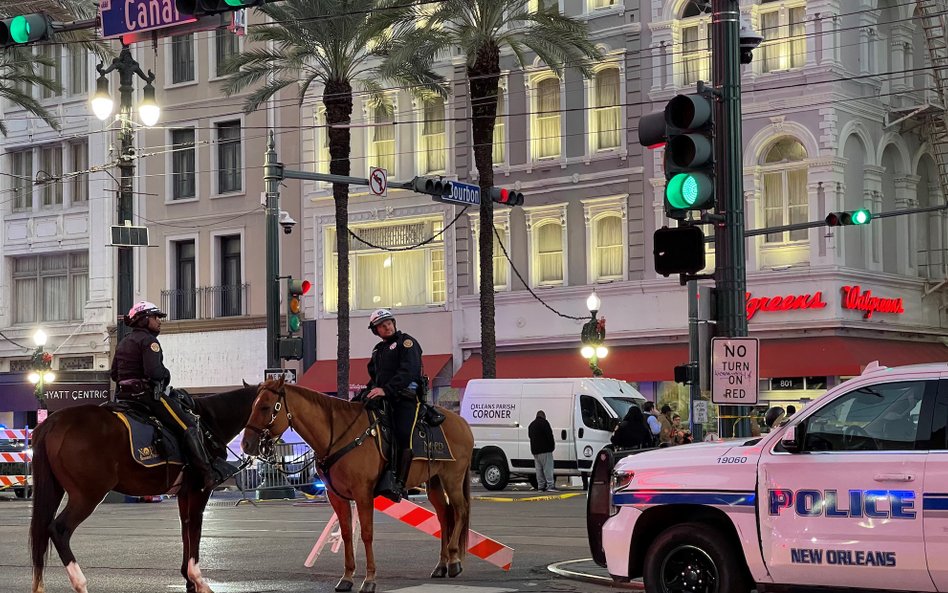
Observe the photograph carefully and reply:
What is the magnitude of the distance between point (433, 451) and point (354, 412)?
101cm

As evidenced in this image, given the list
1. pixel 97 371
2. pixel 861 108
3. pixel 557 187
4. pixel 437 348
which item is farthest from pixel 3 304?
pixel 861 108

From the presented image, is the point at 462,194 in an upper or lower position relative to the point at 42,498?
upper

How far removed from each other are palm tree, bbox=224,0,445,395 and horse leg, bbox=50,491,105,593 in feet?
86.8

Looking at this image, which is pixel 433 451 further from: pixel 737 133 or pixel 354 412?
pixel 737 133

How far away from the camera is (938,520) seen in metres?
9.53

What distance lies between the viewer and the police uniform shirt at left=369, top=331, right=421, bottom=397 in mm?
14156

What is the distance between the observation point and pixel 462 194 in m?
30.1

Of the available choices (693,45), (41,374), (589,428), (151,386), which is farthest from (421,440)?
(41,374)

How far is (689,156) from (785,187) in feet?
95.9

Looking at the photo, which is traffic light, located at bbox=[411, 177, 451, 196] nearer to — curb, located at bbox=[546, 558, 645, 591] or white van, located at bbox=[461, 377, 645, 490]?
white van, located at bbox=[461, 377, 645, 490]

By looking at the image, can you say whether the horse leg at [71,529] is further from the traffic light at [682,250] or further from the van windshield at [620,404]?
the van windshield at [620,404]

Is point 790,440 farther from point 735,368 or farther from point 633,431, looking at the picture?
point 633,431

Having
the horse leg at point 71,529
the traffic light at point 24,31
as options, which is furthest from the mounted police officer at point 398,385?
the traffic light at point 24,31

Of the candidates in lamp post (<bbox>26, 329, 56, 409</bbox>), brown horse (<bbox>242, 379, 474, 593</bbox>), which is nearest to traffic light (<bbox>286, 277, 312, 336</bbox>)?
brown horse (<bbox>242, 379, 474, 593</bbox>)
